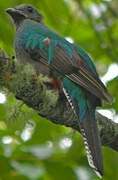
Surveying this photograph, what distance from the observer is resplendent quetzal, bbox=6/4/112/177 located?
12.9 feet

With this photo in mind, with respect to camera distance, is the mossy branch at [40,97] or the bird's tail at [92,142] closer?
the mossy branch at [40,97]

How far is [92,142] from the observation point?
12.8 ft

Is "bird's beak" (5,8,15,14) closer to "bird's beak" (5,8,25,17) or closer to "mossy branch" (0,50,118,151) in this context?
"bird's beak" (5,8,25,17)

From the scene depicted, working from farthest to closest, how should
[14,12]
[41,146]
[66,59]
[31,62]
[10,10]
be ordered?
[14,12] < [10,10] < [31,62] < [66,59] < [41,146]

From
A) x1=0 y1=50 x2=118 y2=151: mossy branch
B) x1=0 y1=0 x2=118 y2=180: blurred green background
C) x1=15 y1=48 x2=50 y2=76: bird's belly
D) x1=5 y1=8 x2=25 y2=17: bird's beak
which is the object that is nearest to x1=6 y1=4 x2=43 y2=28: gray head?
x1=5 y1=8 x2=25 y2=17: bird's beak

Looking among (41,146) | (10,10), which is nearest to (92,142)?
(41,146)

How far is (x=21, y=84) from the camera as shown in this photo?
344 cm

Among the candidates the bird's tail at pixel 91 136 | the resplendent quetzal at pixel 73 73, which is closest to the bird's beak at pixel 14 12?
the resplendent quetzal at pixel 73 73

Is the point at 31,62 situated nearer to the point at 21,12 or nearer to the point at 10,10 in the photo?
the point at 10,10

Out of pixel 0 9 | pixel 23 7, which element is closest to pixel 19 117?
pixel 0 9

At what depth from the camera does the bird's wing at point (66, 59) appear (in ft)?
13.5

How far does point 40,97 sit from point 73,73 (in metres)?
0.68

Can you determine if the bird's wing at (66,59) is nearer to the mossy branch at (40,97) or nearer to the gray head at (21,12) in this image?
the mossy branch at (40,97)

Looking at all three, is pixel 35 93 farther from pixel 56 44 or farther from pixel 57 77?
pixel 56 44
